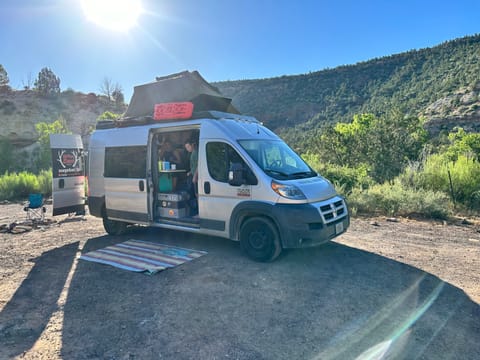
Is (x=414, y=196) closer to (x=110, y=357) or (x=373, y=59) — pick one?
(x=110, y=357)

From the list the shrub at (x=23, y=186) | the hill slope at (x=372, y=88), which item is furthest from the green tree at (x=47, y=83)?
the shrub at (x=23, y=186)

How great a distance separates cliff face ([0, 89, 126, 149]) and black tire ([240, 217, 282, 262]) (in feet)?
120

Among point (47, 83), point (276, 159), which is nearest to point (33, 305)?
point (276, 159)

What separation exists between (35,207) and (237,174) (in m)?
6.64

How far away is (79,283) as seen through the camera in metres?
4.79

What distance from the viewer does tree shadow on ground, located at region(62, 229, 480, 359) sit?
3.11 meters

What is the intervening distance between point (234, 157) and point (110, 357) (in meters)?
3.43

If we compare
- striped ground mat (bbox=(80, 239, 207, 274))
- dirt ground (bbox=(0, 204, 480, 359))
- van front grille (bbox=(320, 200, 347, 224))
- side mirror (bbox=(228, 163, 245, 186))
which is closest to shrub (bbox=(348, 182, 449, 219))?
dirt ground (bbox=(0, 204, 480, 359))

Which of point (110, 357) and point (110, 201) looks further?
point (110, 201)

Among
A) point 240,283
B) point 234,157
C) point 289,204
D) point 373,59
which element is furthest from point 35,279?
point 373,59

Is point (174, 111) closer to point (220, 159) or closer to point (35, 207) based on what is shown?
point (220, 159)

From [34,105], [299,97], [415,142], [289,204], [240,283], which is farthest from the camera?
[299,97]

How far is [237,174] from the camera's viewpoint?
5.21m

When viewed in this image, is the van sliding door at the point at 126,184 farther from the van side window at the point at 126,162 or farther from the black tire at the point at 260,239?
the black tire at the point at 260,239
